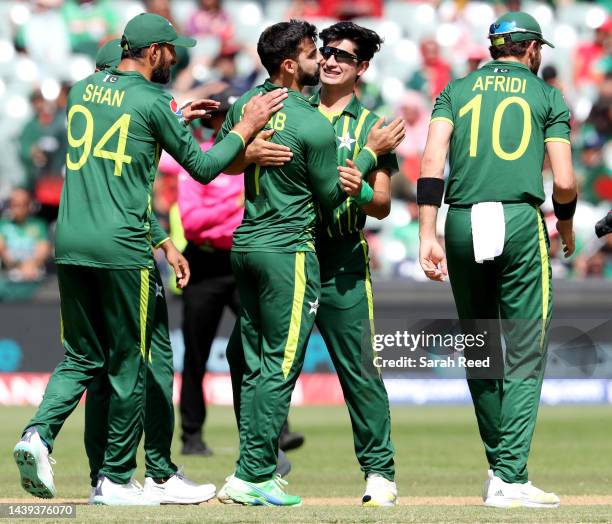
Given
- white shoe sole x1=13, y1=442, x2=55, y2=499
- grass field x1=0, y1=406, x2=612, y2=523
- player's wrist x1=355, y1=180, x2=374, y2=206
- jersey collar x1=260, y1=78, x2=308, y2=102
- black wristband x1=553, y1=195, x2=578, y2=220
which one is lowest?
grass field x1=0, y1=406, x2=612, y2=523

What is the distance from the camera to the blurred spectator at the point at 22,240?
14523mm

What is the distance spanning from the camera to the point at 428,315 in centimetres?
1293

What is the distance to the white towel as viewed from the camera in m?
6.19

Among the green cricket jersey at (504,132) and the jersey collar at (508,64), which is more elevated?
the jersey collar at (508,64)

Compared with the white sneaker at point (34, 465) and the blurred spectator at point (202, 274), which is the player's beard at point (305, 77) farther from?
the blurred spectator at point (202, 274)

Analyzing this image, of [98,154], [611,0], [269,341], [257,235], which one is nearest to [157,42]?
[98,154]

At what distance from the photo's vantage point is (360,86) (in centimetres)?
1714

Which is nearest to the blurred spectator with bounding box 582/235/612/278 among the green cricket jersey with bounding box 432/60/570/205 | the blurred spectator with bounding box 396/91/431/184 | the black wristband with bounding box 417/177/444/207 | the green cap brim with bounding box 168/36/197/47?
the blurred spectator with bounding box 396/91/431/184

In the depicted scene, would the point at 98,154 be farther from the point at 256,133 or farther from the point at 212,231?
the point at 212,231

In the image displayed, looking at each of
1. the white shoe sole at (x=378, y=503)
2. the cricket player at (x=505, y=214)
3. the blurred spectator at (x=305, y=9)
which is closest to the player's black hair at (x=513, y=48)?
the cricket player at (x=505, y=214)

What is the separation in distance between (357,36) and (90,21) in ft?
40.8

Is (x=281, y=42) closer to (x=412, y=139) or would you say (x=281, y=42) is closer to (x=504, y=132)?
(x=504, y=132)

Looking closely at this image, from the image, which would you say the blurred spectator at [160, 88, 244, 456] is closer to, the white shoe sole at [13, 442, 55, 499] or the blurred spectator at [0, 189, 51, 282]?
the white shoe sole at [13, 442, 55, 499]

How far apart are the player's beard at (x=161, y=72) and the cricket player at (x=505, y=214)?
131 centimetres
